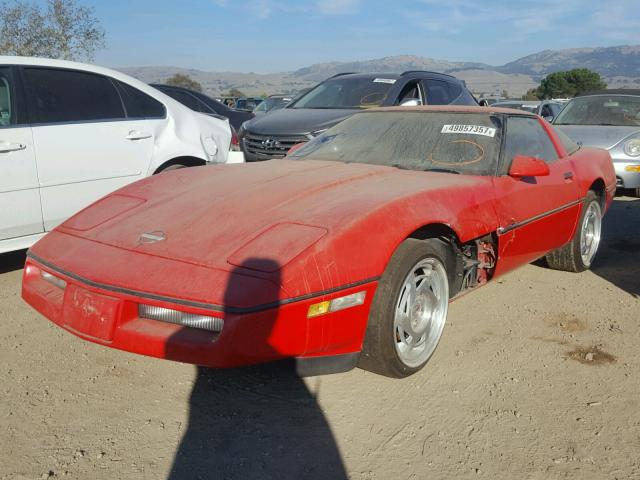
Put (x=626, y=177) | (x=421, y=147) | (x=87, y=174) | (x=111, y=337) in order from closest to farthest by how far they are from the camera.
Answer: (x=111, y=337) → (x=421, y=147) → (x=87, y=174) → (x=626, y=177)

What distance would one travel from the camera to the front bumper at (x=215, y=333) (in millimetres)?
2248

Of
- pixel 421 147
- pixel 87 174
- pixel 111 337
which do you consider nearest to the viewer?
pixel 111 337

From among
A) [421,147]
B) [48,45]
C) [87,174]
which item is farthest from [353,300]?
[48,45]

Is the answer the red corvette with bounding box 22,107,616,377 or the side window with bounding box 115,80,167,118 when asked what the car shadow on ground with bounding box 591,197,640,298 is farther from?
the side window with bounding box 115,80,167,118

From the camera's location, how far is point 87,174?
4410 millimetres

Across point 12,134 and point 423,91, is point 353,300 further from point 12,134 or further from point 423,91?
point 423,91

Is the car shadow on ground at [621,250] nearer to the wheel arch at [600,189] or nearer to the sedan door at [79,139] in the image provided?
the wheel arch at [600,189]

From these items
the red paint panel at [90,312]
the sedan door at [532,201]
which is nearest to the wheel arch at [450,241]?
the sedan door at [532,201]

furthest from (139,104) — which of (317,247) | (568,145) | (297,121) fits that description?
(568,145)

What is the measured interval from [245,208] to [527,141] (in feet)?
6.97

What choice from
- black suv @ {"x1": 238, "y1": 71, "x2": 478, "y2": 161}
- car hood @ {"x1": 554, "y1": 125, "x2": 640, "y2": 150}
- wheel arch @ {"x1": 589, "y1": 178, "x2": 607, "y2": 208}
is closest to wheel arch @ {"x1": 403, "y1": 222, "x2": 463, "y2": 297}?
wheel arch @ {"x1": 589, "y1": 178, "x2": 607, "y2": 208}

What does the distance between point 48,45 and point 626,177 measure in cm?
1666

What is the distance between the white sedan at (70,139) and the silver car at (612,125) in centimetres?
519

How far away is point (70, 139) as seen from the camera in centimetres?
434
